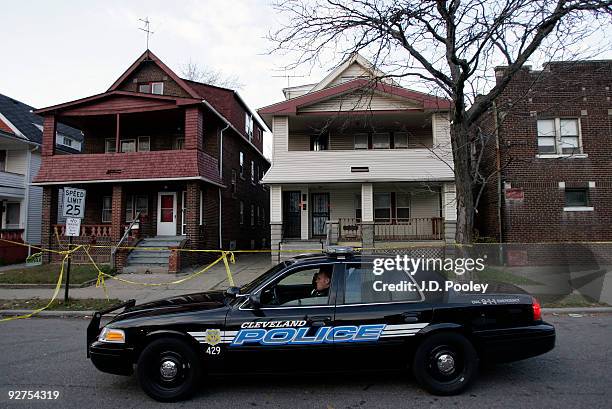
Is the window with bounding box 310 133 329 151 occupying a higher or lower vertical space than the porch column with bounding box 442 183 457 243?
higher

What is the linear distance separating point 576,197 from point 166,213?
16766mm

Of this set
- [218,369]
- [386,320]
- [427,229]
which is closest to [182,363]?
[218,369]

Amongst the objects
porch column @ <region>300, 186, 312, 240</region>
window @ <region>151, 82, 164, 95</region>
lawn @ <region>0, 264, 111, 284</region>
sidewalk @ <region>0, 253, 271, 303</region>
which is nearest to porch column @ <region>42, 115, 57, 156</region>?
Answer: window @ <region>151, 82, 164, 95</region>

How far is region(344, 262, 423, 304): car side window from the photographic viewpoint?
171 inches

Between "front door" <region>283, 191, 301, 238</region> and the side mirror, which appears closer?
the side mirror

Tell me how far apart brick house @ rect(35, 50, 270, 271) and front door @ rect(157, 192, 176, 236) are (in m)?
0.04

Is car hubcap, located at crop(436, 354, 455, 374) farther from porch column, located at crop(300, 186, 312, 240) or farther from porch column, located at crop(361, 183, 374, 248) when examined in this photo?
porch column, located at crop(300, 186, 312, 240)

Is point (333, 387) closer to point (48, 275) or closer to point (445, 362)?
point (445, 362)

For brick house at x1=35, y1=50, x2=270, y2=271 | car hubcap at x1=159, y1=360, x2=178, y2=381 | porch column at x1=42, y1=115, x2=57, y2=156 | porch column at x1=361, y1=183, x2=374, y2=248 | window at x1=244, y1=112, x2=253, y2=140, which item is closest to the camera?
car hubcap at x1=159, y1=360, x2=178, y2=381

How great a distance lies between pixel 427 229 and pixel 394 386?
43.0 ft

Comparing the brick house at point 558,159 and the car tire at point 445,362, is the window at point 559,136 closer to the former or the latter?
the brick house at point 558,159

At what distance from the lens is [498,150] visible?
15.0 m

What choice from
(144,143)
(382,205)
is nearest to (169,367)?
(382,205)

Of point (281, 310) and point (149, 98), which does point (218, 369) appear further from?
point (149, 98)
